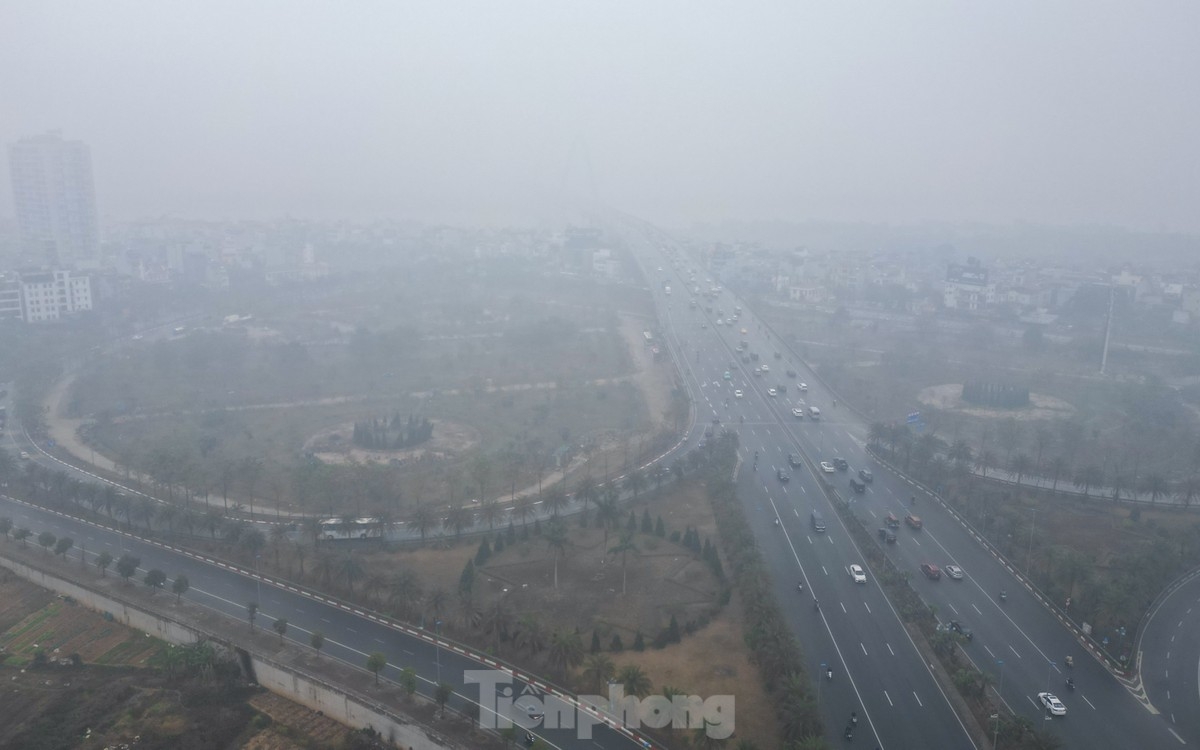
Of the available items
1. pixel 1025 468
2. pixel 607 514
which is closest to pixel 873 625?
pixel 607 514

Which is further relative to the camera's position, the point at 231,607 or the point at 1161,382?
the point at 1161,382

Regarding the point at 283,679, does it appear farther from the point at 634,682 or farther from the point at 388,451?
the point at 388,451

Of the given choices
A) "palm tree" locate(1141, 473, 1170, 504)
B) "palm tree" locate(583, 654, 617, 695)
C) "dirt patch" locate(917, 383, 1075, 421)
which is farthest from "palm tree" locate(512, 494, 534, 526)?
"dirt patch" locate(917, 383, 1075, 421)

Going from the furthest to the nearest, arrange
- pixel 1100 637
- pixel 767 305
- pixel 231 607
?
pixel 767 305, pixel 231 607, pixel 1100 637

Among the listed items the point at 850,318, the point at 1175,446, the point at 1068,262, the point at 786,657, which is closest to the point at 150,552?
the point at 786,657

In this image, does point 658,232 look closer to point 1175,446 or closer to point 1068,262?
point 1068,262

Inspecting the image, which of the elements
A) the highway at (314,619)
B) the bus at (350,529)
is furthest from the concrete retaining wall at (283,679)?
the bus at (350,529)
